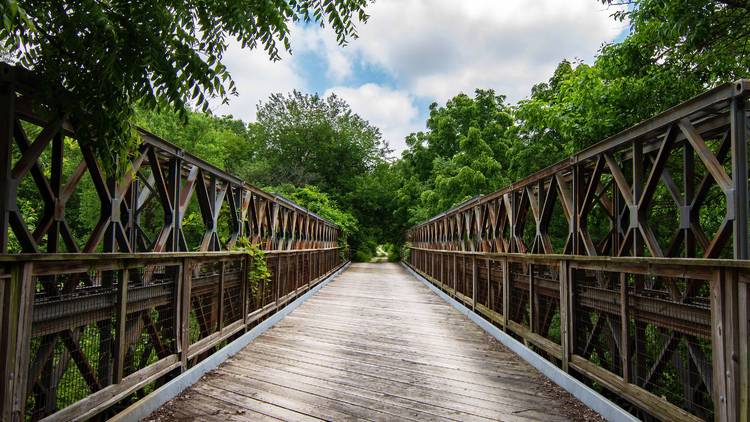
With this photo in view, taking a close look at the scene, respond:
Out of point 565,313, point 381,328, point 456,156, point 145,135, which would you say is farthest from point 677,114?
point 456,156

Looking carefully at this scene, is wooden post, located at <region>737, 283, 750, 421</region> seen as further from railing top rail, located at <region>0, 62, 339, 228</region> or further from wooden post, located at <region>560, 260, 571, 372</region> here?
railing top rail, located at <region>0, 62, 339, 228</region>

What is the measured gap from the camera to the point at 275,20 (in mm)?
2449

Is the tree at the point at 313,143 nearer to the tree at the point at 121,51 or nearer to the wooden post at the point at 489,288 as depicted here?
the wooden post at the point at 489,288

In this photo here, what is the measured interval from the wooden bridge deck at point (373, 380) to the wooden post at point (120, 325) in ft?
1.59

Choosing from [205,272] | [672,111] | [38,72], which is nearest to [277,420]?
[205,272]

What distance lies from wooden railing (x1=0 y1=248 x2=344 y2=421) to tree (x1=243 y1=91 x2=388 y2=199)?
2969 centimetres

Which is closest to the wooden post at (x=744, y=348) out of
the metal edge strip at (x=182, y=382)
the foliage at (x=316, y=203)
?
the metal edge strip at (x=182, y=382)

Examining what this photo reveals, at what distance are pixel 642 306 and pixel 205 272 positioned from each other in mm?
4304

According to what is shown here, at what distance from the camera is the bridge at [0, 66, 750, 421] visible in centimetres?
223

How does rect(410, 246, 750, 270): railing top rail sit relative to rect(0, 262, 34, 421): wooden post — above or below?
above

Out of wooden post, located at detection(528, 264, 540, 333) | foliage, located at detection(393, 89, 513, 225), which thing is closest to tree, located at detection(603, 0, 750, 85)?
wooden post, located at detection(528, 264, 540, 333)

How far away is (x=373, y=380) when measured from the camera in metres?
4.17

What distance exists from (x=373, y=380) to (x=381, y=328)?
2781mm

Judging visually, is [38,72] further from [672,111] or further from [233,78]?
[672,111]
